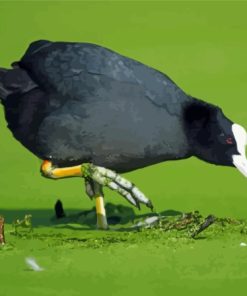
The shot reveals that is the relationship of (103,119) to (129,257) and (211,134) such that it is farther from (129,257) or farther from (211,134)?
(129,257)

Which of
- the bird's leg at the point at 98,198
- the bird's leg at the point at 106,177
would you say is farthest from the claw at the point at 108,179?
the bird's leg at the point at 98,198

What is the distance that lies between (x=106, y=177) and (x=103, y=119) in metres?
0.25

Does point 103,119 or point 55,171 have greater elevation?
point 103,119

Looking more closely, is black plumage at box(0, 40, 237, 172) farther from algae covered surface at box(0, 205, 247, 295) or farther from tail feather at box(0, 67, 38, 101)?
algae covered surface at box(0, 205, 247, 295)

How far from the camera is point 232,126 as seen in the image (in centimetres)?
411

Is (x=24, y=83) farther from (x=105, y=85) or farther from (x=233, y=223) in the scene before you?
(x=233, y=223)

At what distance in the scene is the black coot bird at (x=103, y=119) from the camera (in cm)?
386

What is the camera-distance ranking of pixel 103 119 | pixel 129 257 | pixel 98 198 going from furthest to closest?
pixel 98 198
pixel 103 119
pixel 129 257

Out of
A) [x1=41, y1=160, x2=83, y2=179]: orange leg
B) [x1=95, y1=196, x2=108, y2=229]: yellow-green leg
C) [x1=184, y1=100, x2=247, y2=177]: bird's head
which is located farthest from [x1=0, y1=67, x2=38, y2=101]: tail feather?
[x1=184, y1=100, x2=247, y2=177]: bird's head

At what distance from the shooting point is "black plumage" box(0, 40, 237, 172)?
3855 mm

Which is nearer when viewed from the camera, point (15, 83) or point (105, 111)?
point (105, 111)

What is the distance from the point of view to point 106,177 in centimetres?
392

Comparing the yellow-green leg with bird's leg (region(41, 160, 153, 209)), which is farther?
the yellow-green leg

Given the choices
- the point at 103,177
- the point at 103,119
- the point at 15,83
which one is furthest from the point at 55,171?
the point at 15,83
